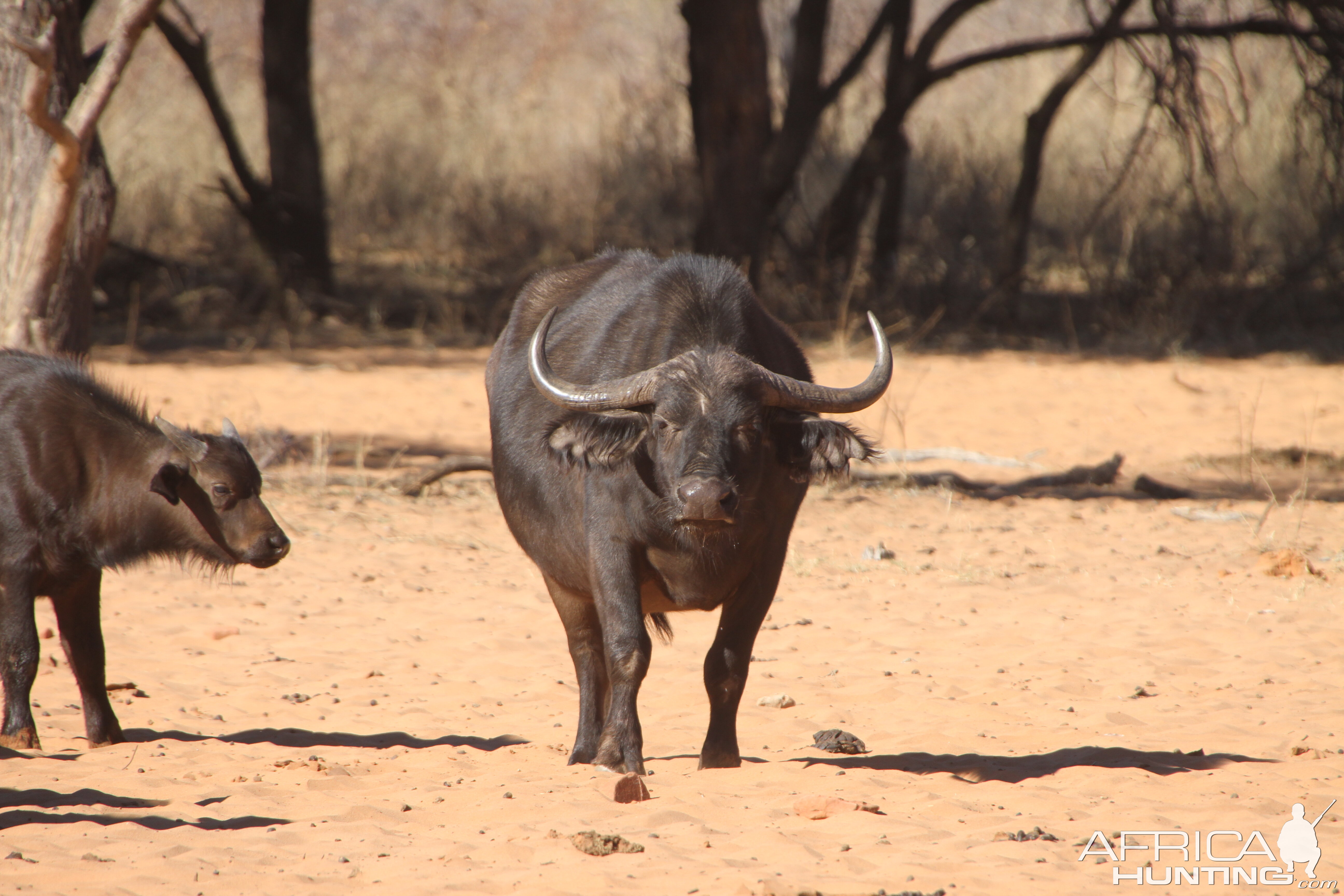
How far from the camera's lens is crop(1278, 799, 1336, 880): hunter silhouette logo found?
12.9ft

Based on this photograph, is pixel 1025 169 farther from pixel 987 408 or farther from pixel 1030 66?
pixel 1030 66

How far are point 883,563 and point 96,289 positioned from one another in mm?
12670

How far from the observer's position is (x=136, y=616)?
7602mm

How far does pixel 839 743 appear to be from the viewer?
5.42 m

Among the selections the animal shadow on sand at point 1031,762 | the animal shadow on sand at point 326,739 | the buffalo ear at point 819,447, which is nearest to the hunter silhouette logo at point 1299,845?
the animal shadow on sand at point 1031,762

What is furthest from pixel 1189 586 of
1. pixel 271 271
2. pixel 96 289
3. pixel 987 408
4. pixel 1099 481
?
pixel 96 289

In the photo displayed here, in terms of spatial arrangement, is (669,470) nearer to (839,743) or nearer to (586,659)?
(586,659)

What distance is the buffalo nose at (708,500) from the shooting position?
431 centimetres

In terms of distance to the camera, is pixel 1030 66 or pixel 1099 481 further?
pixel 1030 66

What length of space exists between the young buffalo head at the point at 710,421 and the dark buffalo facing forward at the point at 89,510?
1.81 meters

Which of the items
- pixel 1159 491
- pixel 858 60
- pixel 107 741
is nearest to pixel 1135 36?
pixel 858 60

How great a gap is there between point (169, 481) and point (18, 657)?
942 millimetres

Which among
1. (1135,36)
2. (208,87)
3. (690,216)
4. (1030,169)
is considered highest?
(1135,36)

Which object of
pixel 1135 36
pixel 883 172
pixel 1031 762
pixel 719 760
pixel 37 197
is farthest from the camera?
pixel 883 172
